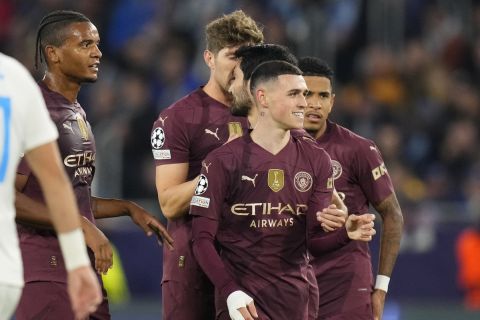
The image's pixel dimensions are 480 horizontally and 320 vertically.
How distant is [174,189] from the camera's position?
264 inches

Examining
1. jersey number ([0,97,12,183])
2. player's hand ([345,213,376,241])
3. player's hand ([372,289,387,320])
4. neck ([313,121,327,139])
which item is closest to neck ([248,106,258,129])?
player's hand ([345,213,376,241])

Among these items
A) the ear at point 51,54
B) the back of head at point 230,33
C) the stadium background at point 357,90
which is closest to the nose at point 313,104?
the back of head at point 230,33

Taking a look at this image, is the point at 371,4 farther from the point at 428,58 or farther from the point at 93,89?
the point at 93,89

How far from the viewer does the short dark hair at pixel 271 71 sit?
6250 mm

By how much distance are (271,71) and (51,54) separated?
3.87 feet

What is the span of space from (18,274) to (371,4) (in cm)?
1025

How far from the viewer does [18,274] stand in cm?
462

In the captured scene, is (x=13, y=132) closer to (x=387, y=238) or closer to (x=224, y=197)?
(x=224, y=197)

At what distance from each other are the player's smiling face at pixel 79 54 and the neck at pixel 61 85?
1.1 inches

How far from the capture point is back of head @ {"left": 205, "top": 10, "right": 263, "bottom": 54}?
691 cm

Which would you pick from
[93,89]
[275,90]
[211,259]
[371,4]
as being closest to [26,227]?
[211,259]

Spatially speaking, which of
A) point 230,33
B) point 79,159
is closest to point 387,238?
point 230,33

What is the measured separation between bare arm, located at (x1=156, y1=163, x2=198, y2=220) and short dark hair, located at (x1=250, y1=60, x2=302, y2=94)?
660mm

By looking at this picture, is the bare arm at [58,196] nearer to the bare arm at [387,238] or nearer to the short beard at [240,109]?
the short beard at [240,109]
